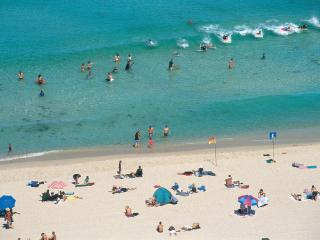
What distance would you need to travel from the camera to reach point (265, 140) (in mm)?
45531

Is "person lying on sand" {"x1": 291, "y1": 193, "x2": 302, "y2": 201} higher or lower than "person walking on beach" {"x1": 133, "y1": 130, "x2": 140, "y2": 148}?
lower

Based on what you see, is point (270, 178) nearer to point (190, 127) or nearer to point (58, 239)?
point (190, 127)

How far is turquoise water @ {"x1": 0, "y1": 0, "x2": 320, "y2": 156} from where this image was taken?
47.4m

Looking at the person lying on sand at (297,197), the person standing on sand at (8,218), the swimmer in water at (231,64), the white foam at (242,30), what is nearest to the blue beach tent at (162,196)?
the person lying on sand at (297,197)

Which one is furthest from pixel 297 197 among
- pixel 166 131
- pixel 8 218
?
pixel 8 218

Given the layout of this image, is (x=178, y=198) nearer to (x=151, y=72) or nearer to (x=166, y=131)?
(x=166, y=131)

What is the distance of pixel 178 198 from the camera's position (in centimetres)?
3769

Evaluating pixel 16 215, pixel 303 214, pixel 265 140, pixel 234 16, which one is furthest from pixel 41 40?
pixel 303 214

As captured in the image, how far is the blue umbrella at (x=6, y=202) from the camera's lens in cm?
3566

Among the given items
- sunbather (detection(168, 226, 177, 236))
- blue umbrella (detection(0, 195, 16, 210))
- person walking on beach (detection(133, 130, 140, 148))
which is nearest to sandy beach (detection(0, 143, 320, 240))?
sunbather (detection(168, 226, 177, 236))

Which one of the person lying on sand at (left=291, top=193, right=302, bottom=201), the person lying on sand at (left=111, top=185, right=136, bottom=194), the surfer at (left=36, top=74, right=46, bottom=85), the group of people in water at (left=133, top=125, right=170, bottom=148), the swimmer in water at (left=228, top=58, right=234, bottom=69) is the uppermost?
the swimmer in water at (left=228, top=58, right=234, bottom=69)

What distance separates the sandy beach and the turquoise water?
11.3 feet

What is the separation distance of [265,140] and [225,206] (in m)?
9.83

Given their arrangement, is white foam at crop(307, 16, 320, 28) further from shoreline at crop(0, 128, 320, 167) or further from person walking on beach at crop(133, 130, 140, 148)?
person walking on beach at crop(133, 130, 140, 148)
